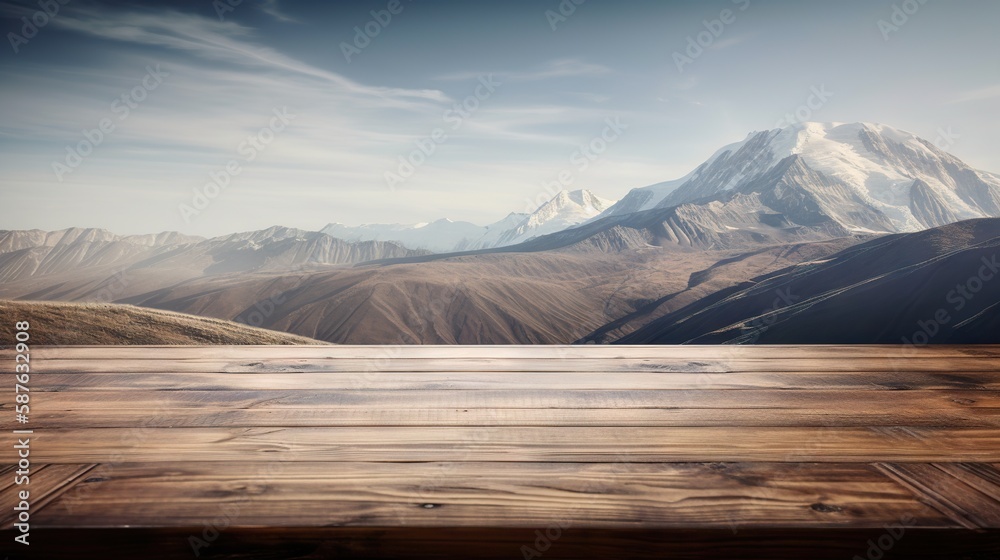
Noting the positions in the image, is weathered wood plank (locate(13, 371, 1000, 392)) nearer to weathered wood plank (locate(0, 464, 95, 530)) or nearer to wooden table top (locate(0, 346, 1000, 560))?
wooden table top (locate(0, 346, 1000, 560))

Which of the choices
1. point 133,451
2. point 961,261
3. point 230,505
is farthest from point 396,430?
point 961,261

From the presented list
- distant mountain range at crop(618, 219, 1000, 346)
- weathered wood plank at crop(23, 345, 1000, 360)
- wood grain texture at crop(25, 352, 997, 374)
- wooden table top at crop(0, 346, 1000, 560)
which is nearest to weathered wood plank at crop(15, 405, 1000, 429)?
wooden table top at crop(0, 346, 1000, 560)

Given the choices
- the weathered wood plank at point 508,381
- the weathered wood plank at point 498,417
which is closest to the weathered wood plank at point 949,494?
the weathered wood plank at point 498,417

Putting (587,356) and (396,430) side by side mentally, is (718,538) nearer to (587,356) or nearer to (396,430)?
(396,430)

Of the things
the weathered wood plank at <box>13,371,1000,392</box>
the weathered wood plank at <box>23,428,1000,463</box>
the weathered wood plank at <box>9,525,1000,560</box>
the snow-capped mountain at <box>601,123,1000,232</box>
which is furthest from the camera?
the snow-capped mountain at <box>601,123,1000,232</box>

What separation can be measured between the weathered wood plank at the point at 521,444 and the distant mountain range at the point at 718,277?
106 feet

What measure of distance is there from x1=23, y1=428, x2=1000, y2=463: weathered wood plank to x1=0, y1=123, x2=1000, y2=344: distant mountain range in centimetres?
3235

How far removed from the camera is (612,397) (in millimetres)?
1792

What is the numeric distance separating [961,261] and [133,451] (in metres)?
50.9

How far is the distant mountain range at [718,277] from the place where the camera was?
40.0 meters

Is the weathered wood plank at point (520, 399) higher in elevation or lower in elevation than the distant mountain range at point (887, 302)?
higher

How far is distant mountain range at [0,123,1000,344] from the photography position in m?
40.0

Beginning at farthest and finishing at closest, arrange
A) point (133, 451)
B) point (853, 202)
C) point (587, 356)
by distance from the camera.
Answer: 1. point (853, 202)
2. point (587, 356)
3. point (133, 451)

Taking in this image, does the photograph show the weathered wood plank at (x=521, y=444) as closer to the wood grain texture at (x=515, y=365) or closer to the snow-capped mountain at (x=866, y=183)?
the wood grain texture at (x=515, y=365)
